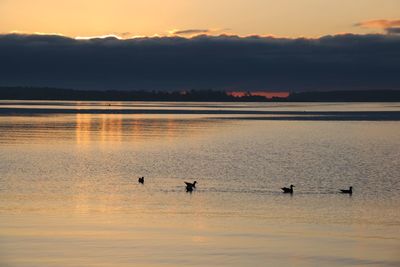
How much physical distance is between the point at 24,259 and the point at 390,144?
40319 millimetres

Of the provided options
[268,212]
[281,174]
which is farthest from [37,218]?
[281,174]

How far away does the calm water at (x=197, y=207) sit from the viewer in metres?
15.4

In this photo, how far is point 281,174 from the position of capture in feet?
110

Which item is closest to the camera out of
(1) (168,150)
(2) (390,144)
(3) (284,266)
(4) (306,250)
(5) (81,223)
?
(3) (284,266)

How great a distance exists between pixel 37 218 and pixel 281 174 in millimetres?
16082

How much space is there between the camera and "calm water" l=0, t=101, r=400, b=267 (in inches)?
→ 605

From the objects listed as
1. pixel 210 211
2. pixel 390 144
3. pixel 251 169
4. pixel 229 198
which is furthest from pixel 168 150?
pixel 210 211

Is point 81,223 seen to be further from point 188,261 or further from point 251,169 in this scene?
point 251,169

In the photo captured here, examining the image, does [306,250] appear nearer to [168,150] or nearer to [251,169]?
[251,169]

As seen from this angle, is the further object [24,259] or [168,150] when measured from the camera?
[168,150]

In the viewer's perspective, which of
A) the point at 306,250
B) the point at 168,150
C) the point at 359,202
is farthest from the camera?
the point at 168,150

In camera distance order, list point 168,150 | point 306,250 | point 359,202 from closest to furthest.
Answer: point 306,250 < point 359,202 < point 168,150

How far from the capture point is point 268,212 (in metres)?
21.6

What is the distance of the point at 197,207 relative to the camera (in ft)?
74.2
